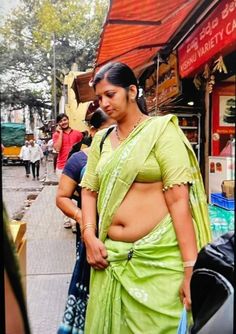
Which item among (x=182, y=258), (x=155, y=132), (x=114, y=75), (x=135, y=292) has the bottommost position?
(x=135, y=292)

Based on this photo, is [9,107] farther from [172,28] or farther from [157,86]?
[157,86]

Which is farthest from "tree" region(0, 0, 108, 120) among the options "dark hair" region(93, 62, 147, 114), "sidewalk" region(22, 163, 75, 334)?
"sidewalk" region(22, 163, 75, 334)

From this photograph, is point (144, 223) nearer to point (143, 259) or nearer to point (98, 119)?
point (143, 259)

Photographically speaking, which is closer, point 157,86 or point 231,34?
point 231,34

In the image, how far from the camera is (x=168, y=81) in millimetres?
4711

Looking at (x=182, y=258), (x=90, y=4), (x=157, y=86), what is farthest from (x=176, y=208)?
(x=157, y=86)

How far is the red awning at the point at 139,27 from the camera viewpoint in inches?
123

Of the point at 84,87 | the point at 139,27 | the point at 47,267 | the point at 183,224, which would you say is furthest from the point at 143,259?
the point at 84,87

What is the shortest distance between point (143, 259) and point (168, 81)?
324 centimetres

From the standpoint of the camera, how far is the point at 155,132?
1.69m

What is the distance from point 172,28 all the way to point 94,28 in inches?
49.6

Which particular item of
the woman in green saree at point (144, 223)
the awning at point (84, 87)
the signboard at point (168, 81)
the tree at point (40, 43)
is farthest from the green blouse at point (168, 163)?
the awning at point (84, 87)

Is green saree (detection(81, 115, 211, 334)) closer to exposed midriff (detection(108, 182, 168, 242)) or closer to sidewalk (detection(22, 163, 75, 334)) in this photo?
exposed midriff (detection(108, 182, 168, 242))

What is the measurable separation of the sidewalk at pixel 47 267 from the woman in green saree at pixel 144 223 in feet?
1.51
